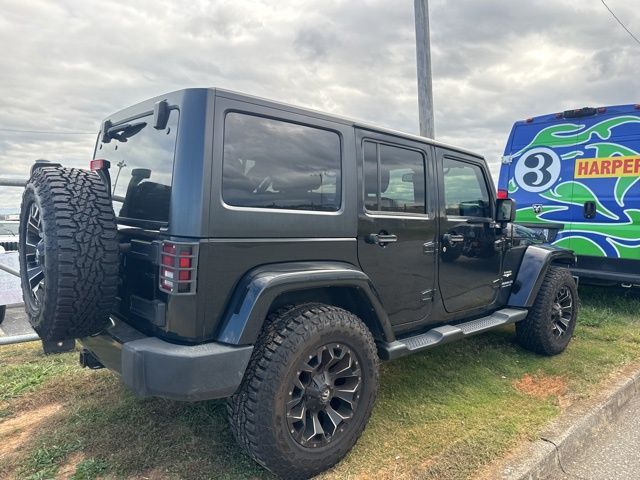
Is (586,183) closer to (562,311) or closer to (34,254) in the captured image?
(562,311)

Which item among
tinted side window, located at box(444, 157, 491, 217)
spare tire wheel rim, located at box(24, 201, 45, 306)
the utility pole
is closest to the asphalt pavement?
tinted side window, located at box(444, 157, 491, 217)

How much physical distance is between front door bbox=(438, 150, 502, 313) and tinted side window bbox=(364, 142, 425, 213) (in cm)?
27

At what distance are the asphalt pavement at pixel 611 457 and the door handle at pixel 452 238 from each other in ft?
5.03

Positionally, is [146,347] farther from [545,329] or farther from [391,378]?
[545,329]

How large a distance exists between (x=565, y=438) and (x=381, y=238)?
161 centimetres

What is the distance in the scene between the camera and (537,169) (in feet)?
20.4

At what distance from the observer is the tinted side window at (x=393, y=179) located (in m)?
3.02

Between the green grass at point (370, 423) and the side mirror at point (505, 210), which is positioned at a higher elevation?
the side mirror at point (505, 210)

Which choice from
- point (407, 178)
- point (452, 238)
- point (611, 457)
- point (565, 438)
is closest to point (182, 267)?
point (407, 178)

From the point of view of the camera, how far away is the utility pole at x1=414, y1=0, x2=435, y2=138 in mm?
7109

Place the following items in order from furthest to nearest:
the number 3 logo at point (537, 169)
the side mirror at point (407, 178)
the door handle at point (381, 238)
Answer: the number 3 logo at point (537, 169), the side mirror at point (407, 178), the door handle at point (381, 238)

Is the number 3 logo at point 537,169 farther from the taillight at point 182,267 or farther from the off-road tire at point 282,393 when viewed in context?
the taillight at point 182,267

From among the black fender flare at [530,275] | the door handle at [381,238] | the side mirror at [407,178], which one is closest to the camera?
the door handle at [381,238]

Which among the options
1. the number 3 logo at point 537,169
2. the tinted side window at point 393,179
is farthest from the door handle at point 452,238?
the number 3 logo at point 537,169
